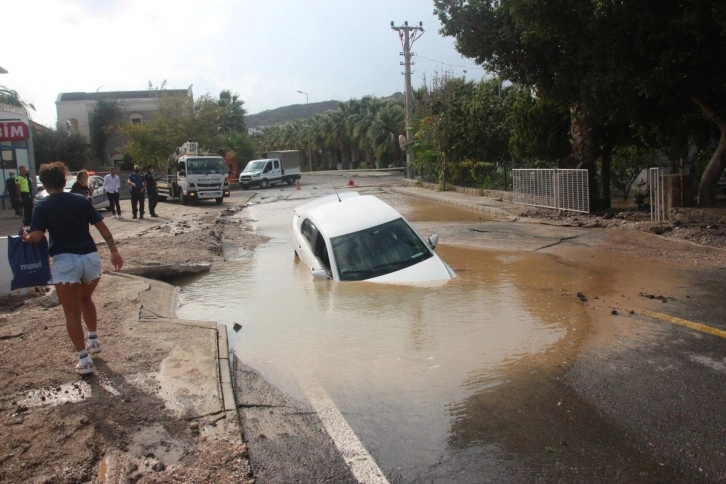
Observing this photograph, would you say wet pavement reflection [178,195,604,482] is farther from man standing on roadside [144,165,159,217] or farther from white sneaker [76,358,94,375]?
man standing on roadside [144,165,159,217]

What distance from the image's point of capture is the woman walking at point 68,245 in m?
5.36

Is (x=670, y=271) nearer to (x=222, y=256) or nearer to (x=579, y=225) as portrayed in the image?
(x=579, y=225)

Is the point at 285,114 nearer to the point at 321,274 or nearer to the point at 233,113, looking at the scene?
the point at 233,113

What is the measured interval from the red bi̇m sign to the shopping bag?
20.0 m

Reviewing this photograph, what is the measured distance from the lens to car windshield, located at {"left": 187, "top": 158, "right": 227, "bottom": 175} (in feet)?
97.3

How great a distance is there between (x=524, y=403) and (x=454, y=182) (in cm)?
2808

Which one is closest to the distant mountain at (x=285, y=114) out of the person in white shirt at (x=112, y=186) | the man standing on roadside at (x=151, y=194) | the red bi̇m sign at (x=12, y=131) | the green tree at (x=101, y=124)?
the green tree at (x=101, y=124)

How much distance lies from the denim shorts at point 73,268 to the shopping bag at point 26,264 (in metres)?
2.55

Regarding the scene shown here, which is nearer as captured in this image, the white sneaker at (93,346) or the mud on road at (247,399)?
the mud on road at (247,399)

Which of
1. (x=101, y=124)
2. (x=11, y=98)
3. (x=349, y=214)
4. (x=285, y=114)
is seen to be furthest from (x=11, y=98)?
(x=285, y=114)

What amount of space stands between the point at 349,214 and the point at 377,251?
3.18 ft

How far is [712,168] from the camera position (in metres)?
14.0

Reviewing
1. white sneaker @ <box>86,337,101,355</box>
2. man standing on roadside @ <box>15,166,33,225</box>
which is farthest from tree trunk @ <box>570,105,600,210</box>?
man standing on roadside @ <box>15,166,33,225</box>

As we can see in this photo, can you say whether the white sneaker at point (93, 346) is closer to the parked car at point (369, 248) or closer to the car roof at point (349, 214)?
the parked car at point (369, 248)
